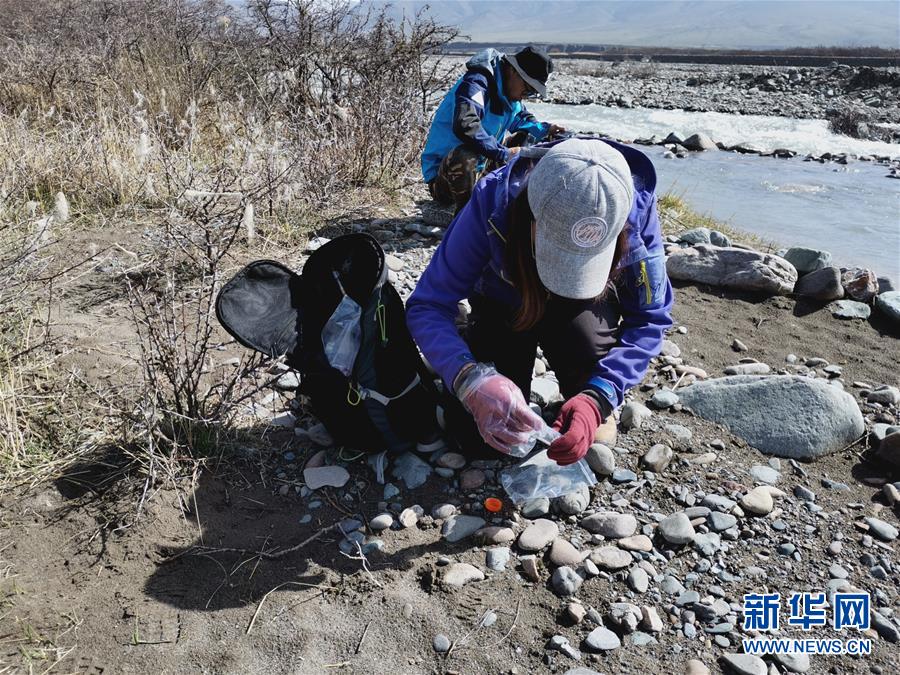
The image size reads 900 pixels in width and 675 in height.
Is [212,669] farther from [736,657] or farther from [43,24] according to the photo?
[43,24]

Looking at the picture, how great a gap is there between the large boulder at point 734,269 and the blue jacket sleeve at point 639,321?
1.89 meters

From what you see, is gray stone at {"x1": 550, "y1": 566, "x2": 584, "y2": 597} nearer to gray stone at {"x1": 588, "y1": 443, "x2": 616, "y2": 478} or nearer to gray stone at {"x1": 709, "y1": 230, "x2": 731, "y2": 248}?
gray stone at {"x1": 588, "y1": 443, "x2": 616, "y2": 478}

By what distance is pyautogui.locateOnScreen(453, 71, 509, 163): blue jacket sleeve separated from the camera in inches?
166

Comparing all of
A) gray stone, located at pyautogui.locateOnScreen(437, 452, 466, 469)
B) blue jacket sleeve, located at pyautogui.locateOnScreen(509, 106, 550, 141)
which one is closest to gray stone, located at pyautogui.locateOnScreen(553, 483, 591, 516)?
gray stone, located at pyautogui.locateOnScreen(437, 452, 466, 469)

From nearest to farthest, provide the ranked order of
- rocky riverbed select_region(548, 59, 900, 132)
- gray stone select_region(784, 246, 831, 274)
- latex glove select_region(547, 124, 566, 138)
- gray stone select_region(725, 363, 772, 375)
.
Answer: gray stone select_region(725, 363, 772, 375) < gray stone select_region(784, 246, 831, 274) < latex glove select_region(547, 124, 566, 138) < rocky riverbed select_region(548, 59, 900, 132)

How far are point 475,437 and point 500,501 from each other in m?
0.25

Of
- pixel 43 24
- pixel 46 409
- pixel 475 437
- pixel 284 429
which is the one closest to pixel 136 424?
pixel 46 409

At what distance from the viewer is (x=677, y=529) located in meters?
2.15

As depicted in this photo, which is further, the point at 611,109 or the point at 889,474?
the point at 611,109

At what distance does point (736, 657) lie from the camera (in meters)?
1.79

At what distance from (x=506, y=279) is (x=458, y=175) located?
235 cm

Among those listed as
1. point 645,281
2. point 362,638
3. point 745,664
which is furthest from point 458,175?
point 745,664

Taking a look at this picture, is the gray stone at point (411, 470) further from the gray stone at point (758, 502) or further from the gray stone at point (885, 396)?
the gray stone at point (885, 396)

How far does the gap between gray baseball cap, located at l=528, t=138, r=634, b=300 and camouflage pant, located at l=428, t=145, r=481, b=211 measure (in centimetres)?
242
